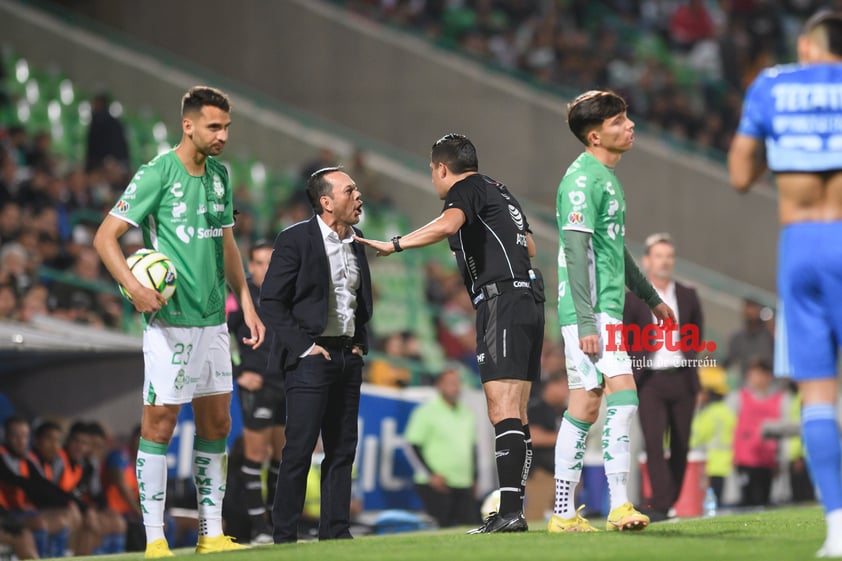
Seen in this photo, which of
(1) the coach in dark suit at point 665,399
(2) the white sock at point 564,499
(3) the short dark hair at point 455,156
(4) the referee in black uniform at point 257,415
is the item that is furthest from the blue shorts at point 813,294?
(4) the referee in black uniform at point 257,415

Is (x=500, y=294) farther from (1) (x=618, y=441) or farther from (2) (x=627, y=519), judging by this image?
(2) (x=627, y=519)

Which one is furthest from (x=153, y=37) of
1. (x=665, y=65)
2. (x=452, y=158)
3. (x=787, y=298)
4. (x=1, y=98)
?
(x=787, y=298)

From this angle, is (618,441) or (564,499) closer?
(618,441)

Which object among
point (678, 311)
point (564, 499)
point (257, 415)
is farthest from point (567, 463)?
point (678, 311)

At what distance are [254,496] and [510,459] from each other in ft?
11.5

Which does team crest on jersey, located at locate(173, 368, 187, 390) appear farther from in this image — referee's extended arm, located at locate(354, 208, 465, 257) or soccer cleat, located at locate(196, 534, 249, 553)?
referee's extended arm, located at locate(354, 208, 465, 257)

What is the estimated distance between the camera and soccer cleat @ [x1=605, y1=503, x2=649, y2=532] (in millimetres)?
8047

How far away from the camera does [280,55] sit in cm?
2627

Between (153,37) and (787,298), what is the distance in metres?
22.0

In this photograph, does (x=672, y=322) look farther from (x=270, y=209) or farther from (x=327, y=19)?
(x=327, y=19)

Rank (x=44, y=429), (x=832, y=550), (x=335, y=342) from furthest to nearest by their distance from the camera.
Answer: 1. (x=44, y=429)
2. (x=335, y=342)
3. (x=832, y=550)

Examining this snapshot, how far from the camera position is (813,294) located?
6516 millimetres

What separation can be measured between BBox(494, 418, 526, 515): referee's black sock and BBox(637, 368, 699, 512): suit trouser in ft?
11.0

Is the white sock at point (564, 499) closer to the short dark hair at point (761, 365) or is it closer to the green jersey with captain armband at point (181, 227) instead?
the green jersey with captain armband at point (181, 227)
